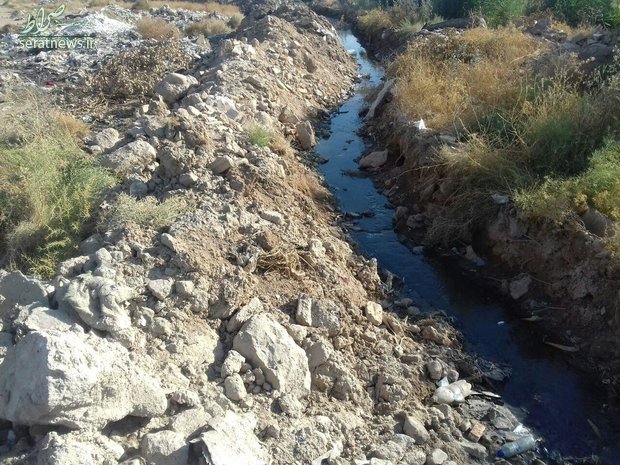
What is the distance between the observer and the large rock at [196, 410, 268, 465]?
2.94 metres

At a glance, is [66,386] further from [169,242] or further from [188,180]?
[188,180]

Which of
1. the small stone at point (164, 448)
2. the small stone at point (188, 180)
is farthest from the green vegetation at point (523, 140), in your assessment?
the small stone at point (164, 448)

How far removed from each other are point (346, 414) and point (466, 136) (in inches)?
188

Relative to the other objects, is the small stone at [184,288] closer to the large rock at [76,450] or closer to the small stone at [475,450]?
the large rock at [76,450]

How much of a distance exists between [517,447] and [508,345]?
4.37ft

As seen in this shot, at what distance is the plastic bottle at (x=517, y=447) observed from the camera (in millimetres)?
4195

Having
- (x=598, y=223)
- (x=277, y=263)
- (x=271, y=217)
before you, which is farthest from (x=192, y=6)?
(x=598, y=223)

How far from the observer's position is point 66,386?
9.33 feet

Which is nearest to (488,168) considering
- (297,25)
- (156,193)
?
(156,193)

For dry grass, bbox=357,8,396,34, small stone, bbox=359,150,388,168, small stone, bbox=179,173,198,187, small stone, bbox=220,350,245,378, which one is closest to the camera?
small stone, bbox=220,350,245,378

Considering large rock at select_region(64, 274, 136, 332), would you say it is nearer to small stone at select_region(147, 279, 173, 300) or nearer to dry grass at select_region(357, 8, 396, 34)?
small stone at select_region(147, 279, 173, 300)

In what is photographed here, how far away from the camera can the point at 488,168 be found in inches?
262

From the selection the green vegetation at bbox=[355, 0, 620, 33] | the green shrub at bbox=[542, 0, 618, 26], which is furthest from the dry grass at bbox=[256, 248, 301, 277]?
the green shrub at bbox=[542, 0, 618, 26]

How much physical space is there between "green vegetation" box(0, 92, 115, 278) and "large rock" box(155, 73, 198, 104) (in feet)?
9.22
